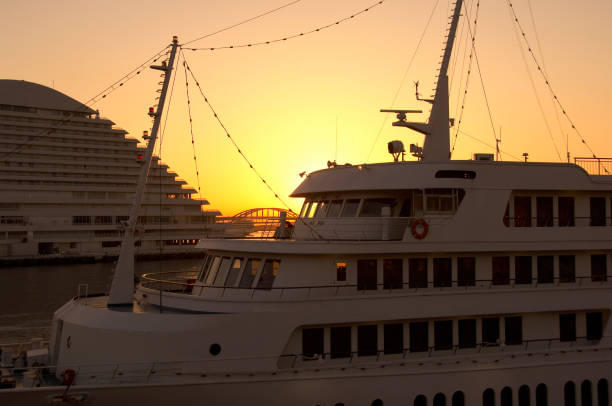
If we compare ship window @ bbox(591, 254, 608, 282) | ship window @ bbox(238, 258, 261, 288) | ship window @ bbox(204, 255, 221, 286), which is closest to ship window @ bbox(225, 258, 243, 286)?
ship window @ bbox(238, 258, 261, 288)

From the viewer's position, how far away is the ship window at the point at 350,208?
1411cm

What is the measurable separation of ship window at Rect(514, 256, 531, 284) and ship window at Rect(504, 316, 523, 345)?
34.9 inches

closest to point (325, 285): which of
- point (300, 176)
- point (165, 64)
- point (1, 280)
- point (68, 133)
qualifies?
point (300, 176)

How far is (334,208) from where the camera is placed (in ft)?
47.7

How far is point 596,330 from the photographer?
47.1 ft

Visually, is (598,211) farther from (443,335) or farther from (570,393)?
(443,335)

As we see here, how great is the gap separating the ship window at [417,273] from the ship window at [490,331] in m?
1.59

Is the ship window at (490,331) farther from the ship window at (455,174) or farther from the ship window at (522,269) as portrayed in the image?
the ship window at (455,174)

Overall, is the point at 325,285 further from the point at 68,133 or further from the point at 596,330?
the point at 68,133

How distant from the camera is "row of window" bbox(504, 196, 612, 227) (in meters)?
14.1

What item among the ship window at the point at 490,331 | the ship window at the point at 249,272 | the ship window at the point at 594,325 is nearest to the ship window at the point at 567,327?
the ship window at the point at 594,325

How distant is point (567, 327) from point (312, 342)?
20.1 ft

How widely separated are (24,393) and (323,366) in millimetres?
Result: 5438

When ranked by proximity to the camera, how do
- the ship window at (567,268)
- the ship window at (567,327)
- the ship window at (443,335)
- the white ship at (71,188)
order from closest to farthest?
the ship window at (443,335) < the ship window at (567,327) < the ship window at (567,268) < the white ship at (71,188)
